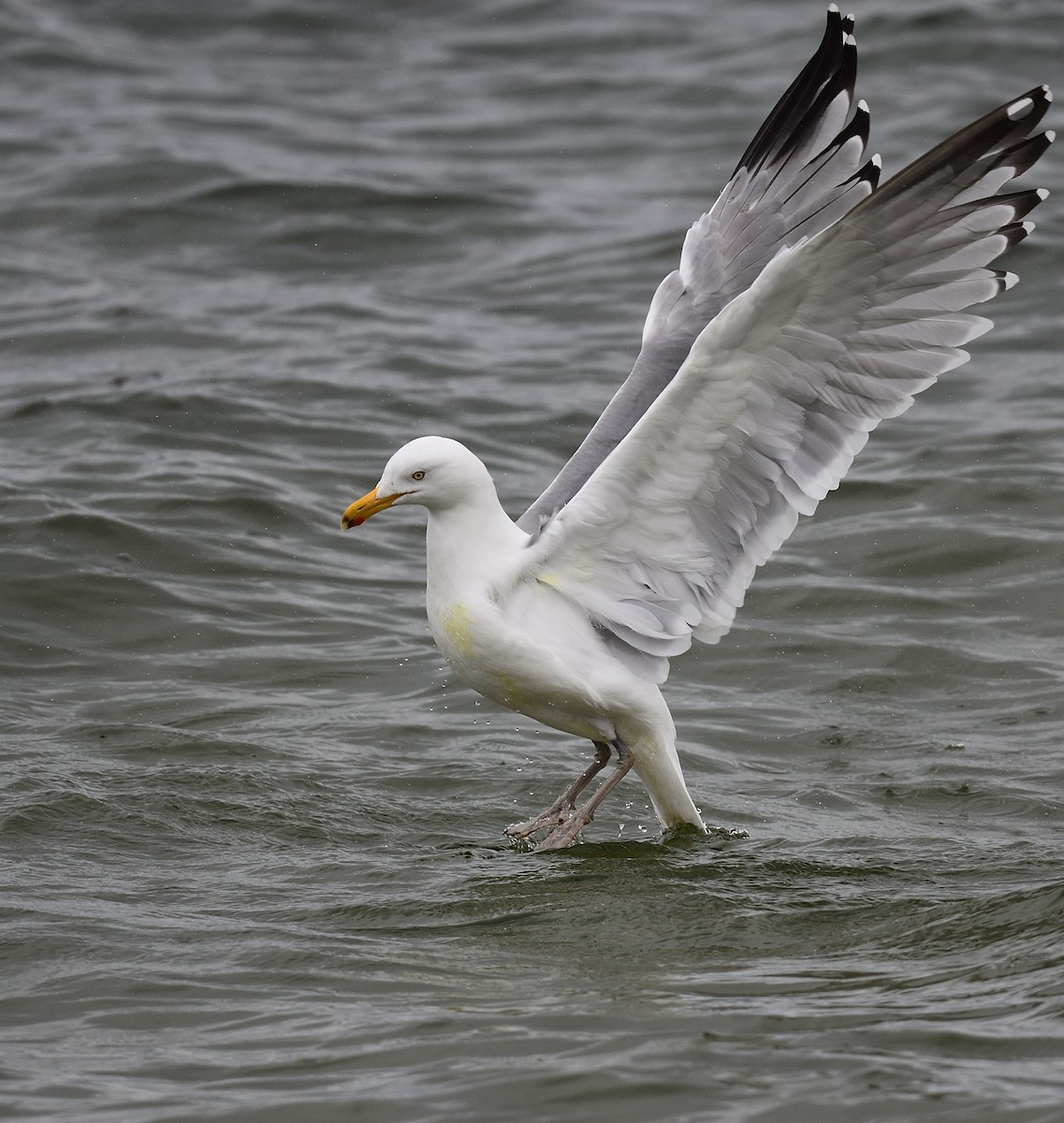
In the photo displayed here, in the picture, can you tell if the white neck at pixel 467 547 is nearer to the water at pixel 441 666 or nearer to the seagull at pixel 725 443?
the seagull at pixel 725 443

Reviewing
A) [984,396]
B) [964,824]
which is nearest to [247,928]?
[964,824]

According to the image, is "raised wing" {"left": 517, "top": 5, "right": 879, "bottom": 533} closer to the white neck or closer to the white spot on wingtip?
the white neck

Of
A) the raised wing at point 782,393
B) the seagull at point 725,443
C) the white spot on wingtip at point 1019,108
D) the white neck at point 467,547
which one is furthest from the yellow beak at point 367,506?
the white spot on wingtip at point 1019,108

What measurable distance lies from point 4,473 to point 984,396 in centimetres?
637

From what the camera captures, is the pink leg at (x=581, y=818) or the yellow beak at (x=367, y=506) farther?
the pink leg at (x=581, y=818)

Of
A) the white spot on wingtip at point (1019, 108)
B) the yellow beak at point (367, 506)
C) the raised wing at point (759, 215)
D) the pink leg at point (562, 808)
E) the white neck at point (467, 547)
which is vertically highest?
the white spot on wingtip at point (1019, 108)

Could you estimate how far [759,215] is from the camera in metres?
6.95

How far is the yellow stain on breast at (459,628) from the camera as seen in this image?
6156 millimetres

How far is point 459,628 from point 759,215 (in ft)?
6.74

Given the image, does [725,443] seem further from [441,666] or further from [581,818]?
[441,666]

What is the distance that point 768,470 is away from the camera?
6.13 m

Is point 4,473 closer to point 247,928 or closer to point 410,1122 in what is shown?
point 247,928

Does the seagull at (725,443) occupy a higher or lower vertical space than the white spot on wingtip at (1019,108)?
lower

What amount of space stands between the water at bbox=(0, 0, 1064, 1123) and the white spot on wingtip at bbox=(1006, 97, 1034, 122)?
2.34m
